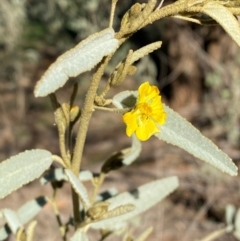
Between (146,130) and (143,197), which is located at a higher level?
(146,130)

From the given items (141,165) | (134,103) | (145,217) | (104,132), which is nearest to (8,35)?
(104,132)

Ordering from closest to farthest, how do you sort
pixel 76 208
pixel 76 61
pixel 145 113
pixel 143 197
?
pixel 76 61 → pixel 145 113 → pixel 76 208 → pixel 143 197

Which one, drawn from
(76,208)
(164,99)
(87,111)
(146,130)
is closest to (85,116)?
(87,111)

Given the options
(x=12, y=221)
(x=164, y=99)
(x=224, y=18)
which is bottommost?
(x=164, y=99)

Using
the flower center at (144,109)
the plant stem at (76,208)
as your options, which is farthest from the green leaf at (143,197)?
the flower center at (144,109)

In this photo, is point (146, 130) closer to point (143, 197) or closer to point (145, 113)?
point (145, 113)

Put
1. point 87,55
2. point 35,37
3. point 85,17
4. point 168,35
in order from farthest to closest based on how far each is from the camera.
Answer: point 35,37 < point 85,17 < point 168,35 < point 87,55

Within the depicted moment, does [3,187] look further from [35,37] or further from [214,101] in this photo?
[35,37]
